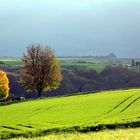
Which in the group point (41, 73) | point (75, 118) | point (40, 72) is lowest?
point (75, 118)

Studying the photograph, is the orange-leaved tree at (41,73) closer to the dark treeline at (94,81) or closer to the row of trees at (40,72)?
the row of trees at (40,72)

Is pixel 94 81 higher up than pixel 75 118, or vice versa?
pixel 75 118

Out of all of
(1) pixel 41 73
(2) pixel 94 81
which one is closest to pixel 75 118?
(1) pixel 41 73

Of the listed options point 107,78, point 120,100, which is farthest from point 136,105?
point 107,78

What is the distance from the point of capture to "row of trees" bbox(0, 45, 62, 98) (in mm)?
99188

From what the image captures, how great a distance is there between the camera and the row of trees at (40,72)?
325 feet

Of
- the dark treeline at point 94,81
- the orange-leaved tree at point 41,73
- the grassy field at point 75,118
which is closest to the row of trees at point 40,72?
the orange-leaved tree at point 41,73

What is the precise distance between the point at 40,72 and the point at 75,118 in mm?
53047

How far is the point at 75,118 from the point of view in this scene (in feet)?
156

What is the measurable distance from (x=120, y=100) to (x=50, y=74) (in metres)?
42.6

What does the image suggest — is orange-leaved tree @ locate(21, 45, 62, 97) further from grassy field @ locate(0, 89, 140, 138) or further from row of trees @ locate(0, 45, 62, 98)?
grassy field @ locate(0, 89, 140, 138)

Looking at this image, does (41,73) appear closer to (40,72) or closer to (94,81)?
(40,72)

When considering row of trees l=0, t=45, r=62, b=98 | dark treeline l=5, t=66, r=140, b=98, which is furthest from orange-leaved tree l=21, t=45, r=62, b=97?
dark treeline l=5, t=66, r=140, b=98

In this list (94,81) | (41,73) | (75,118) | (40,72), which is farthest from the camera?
(94,81)
